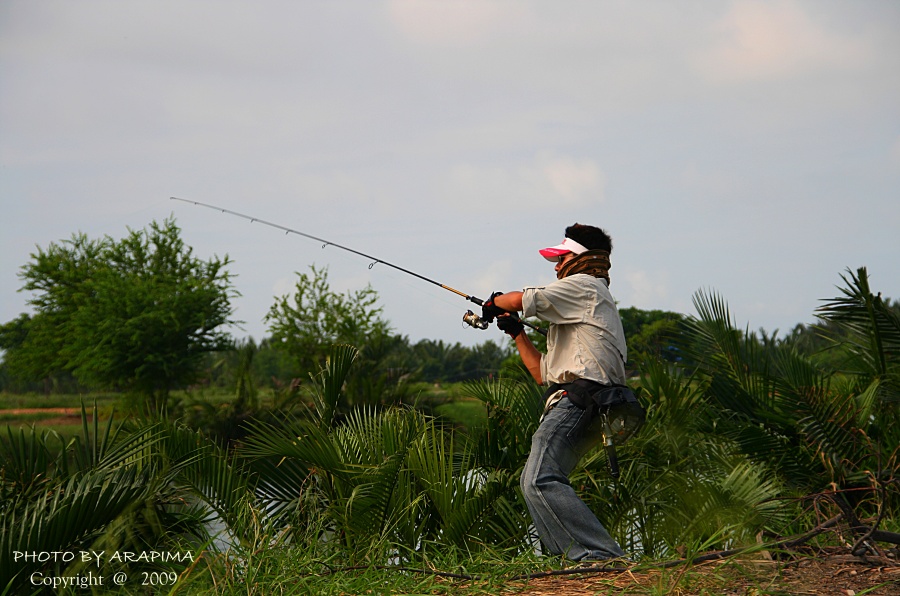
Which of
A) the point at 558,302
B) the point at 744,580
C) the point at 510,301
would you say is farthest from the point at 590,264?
the point at 744,580

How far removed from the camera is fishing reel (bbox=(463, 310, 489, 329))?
15.8 ft

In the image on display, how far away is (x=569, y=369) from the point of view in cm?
428

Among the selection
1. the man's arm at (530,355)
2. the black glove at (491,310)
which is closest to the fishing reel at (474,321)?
the black glove at (491,310)

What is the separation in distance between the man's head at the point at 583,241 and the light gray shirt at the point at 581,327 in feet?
0.90

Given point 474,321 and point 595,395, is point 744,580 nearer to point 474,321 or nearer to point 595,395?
point 595,395

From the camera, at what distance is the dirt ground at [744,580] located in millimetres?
3137

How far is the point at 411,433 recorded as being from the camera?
5125 millimetres

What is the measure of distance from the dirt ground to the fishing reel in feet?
5.50

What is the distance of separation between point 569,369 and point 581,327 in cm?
23

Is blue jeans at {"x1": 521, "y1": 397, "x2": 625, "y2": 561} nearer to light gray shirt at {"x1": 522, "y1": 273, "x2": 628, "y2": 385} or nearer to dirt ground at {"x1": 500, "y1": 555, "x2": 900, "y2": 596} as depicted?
light gray shirt at {"x1": 522, "y1": 273, "x2": 628, "y2": 385}

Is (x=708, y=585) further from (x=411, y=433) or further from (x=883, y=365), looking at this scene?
(x=883, y=365)

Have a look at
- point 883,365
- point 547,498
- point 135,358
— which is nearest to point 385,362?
point 135,358

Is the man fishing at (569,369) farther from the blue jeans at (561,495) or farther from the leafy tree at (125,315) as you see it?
the leafy tree at (125,315)

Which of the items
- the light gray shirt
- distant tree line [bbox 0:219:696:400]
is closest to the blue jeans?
the light gray shirt
